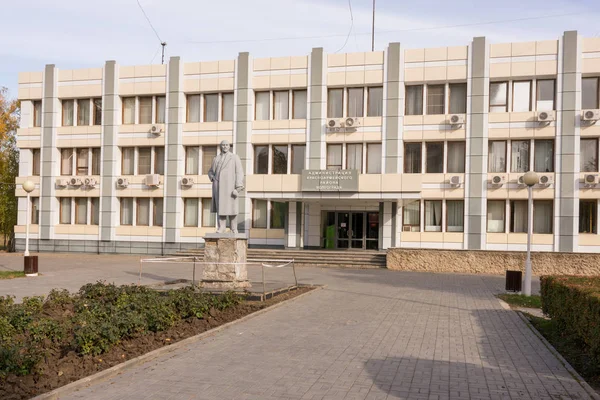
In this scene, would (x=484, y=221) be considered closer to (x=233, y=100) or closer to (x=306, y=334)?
(x=233, y=100)

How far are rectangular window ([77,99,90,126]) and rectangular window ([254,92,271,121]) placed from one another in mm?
11043

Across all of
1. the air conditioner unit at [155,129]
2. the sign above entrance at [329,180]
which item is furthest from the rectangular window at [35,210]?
the sign above entrance at [329,180]

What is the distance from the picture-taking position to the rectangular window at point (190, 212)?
34.2 meters

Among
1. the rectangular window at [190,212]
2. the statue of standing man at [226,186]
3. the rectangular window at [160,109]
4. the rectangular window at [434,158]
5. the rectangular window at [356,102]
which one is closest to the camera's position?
the statue of standing man at [226,186]

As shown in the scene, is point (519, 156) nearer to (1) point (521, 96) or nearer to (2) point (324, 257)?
(1) point (521, 96)

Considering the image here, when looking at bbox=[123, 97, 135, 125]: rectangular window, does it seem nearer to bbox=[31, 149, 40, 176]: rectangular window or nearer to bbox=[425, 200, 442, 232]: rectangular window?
bbox=[31, 149, 40, 176]: rectangular window

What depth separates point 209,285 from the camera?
1506 cm

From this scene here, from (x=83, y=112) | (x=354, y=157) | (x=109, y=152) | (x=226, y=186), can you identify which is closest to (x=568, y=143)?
(x=354, y=157)

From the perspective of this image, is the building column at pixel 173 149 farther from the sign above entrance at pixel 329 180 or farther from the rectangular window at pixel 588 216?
the rectangular window at pixel 588 216

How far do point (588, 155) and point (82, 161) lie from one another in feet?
94.5

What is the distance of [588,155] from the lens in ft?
94.1

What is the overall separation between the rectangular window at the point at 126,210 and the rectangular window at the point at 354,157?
44.5ft

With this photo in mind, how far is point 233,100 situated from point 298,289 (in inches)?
768

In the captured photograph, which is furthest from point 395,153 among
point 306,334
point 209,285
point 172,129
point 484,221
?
point 306,334
